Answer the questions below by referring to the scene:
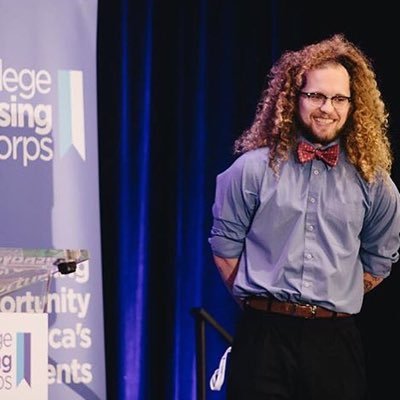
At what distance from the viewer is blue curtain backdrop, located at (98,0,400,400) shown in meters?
4.62

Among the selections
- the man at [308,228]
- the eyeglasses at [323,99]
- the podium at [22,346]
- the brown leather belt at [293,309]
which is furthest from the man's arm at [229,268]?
the podium at [22,346]

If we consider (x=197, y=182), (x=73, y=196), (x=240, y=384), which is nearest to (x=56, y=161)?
(x=73, y=196)

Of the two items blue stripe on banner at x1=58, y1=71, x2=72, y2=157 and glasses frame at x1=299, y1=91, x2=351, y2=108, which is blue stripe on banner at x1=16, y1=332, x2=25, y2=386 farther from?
blue stripe on banner at x1=58, y1=71, x2=72, y2=157

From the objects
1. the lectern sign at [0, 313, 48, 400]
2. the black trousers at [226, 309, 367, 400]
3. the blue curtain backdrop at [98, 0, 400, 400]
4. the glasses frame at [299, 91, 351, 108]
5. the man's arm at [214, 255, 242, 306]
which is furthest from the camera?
the blue curtain backdrop at [98, 0, 400, 400]

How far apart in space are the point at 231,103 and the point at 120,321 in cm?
128

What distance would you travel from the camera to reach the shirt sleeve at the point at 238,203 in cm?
315

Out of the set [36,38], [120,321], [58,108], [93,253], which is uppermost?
[36,38]

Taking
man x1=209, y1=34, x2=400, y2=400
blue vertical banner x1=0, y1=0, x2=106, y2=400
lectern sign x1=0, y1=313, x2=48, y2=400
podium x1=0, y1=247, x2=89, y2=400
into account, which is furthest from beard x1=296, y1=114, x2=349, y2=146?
blue vertical banner x1=0, y1=0, x2=106, y2=400

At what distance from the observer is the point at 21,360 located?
8.54 feet

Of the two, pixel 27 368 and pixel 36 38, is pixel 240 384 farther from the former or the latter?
pixel 36 38

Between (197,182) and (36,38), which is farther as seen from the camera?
(197,182)

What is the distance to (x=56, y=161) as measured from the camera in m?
4.14

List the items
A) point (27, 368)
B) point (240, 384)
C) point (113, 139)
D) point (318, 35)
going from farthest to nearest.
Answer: point (318, 35), point (113, 139), point (240, 384), point (27, 368)

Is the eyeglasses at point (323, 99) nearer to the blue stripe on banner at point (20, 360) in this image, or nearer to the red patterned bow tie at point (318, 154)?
the red patterned bow tie at point (318, 154)
